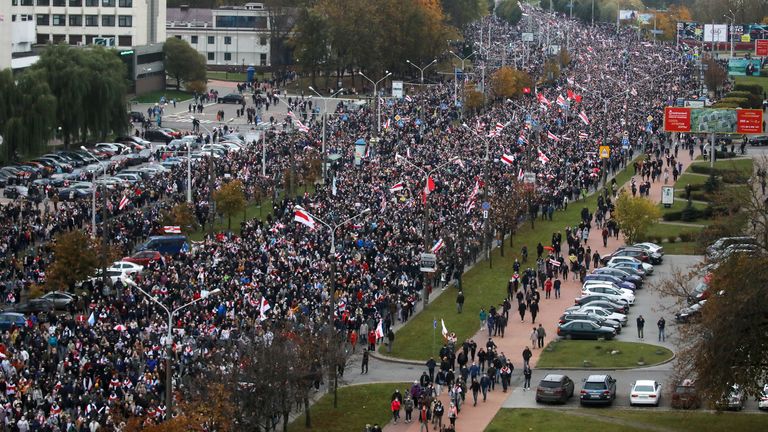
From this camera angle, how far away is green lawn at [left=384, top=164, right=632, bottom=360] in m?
64.0

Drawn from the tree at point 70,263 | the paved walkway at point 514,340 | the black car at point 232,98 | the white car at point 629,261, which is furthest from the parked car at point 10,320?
the black car at point 232,98

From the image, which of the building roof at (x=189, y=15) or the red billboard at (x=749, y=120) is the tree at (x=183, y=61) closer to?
the building roof at (x=189, y=15)

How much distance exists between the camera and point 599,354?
Answer: 61594 mm

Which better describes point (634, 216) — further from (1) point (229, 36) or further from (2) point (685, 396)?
(1) point (229, 36)

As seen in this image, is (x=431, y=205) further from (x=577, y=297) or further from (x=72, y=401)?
(x=72, y=401)

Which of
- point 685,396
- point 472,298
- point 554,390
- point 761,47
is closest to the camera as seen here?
point 685,396

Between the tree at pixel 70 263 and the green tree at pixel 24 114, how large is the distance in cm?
3623

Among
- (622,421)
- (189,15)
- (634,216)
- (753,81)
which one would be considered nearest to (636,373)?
(622,421)

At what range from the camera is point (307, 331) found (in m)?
54.5

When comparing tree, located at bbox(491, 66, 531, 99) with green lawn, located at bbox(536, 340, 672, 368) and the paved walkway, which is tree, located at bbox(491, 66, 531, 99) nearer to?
the paved walkway

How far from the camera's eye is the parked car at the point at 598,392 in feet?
180

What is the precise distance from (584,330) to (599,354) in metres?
2.87

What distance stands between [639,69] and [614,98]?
30.3m

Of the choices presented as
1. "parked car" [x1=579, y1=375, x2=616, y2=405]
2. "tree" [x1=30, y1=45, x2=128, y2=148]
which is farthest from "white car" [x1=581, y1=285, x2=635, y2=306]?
"tree" [x1=30, y1=45, x2=128, y2=148]
